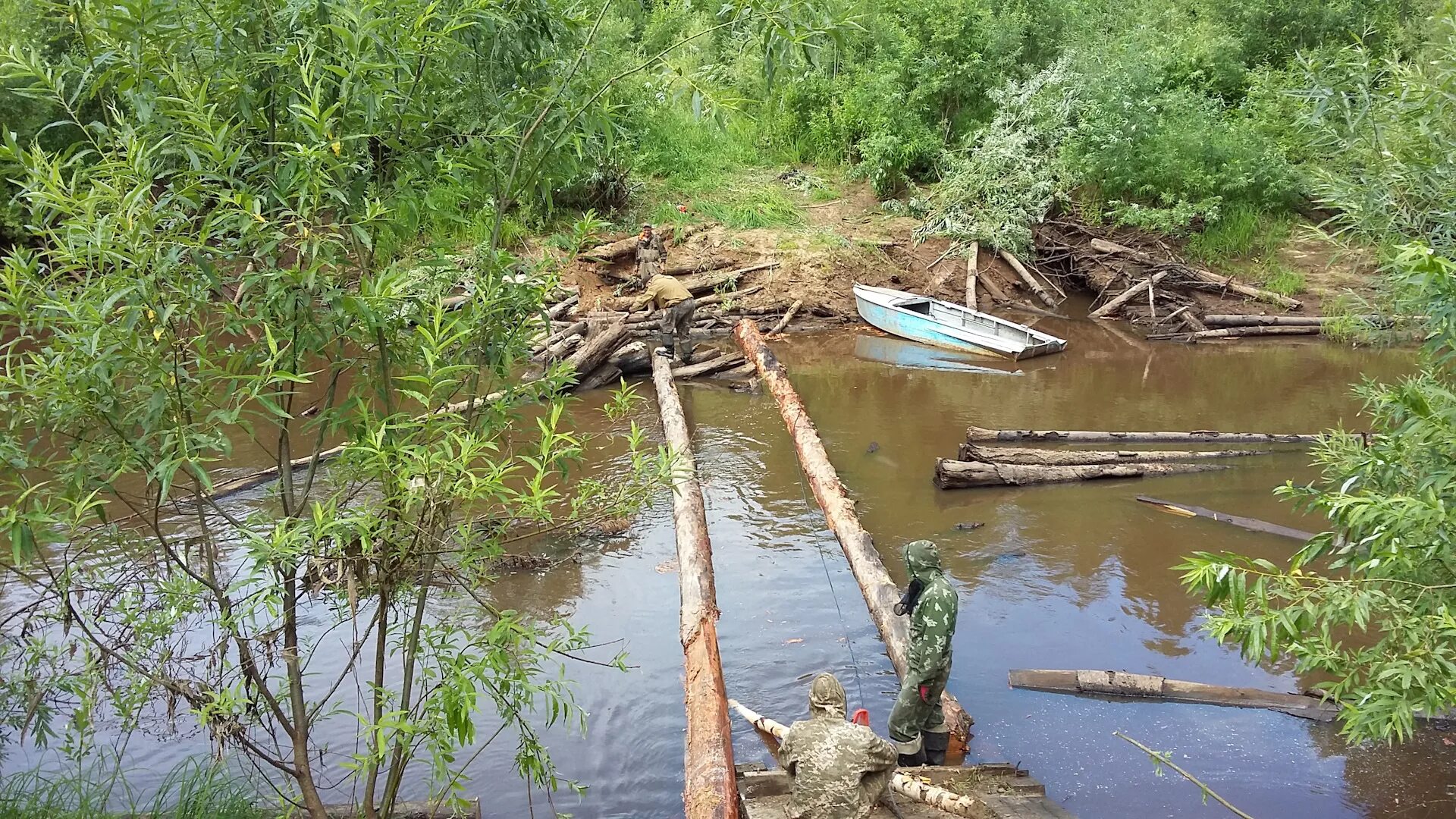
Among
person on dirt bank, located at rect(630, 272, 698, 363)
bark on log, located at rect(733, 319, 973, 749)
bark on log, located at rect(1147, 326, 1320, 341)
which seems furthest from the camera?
bark on log, located at rect(1147, 326, 1320, 341)

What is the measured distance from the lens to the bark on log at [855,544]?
6.78 m

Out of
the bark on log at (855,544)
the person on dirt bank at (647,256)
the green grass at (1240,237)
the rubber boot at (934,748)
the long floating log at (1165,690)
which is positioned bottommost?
the long floating log at (1165,690)

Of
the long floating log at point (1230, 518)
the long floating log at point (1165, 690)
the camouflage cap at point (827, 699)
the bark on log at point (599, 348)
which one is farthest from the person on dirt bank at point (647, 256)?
the camouflage cap at point (827, 699)

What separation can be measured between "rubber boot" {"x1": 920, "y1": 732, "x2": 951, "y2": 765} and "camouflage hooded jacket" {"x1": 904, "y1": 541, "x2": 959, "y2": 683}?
1.31 ft

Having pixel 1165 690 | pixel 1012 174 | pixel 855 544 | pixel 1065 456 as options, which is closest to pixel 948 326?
pixel 1012 174

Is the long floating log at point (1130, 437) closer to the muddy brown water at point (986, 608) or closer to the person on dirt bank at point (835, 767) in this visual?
the muddy brown water at point (986, 608)

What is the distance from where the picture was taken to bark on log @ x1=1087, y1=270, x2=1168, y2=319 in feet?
62.8

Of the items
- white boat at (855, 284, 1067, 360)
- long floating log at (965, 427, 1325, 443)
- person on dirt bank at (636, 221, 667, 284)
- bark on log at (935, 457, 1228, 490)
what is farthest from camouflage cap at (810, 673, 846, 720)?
person on dirt bank at (636, 221, 667, 284)

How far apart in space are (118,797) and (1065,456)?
9.36 meters

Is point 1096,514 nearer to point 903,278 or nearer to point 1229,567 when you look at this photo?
point 1229,567

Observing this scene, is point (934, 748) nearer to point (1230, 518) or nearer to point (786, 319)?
point (1230, 518)

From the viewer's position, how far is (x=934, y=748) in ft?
20.5

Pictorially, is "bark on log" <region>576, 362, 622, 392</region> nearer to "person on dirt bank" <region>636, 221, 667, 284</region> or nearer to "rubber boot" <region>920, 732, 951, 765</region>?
"person on dirt bank" <region>636, 221, 667, 284</region>

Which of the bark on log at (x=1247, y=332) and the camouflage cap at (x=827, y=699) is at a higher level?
the camouflage cap at (x=827, y=699)
